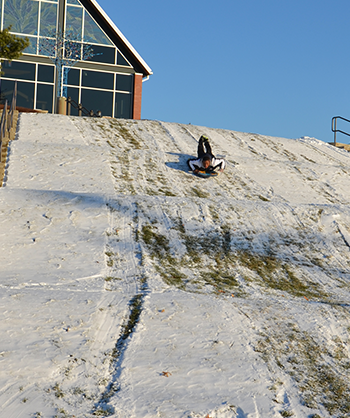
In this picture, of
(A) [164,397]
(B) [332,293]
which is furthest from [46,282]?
(B) [332,293]

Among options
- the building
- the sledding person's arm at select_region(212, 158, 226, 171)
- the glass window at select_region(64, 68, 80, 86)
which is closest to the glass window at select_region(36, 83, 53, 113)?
the building

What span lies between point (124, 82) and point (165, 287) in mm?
22856

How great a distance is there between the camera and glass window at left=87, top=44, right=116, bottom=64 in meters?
25.9

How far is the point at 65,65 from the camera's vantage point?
79.6 ft

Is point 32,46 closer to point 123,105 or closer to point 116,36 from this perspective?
point 116,36

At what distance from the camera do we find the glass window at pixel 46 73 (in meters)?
25.4

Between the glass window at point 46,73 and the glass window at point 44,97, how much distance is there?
33cm

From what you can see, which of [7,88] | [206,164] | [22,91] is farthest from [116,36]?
[206,164]

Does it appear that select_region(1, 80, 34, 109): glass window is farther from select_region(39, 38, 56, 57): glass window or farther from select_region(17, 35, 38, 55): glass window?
select_region(39, 38, 56, 57): glass window

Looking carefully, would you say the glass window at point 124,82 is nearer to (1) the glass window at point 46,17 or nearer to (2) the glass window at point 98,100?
(2) the glass window at point 98,100

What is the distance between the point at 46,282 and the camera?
528 cm

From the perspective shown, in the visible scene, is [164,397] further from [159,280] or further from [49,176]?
[49,176]

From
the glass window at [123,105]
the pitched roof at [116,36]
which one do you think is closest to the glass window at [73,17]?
the pitched roof at [116,36]

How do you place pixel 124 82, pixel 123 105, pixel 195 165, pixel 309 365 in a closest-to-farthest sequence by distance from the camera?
pixel 309 365, pixel 195 165, pixel 124 82, pixel 123 105
